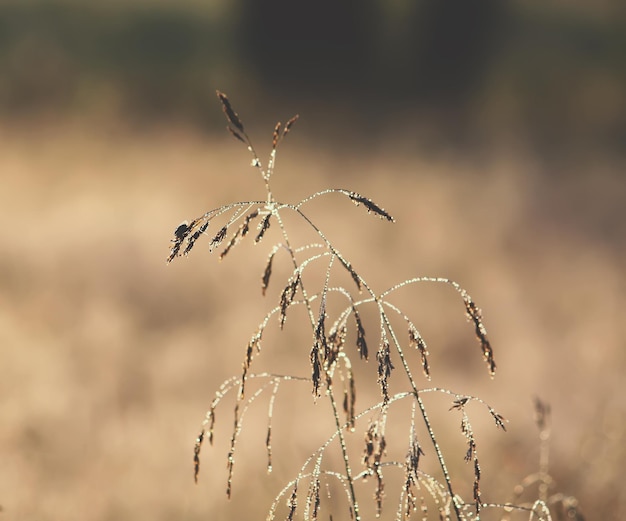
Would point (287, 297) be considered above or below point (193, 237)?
below

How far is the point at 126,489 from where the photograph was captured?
2932 millimetres

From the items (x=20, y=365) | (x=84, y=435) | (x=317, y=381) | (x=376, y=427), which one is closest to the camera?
(x=317, y=381)

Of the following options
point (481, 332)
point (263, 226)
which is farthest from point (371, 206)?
point (481, 332)

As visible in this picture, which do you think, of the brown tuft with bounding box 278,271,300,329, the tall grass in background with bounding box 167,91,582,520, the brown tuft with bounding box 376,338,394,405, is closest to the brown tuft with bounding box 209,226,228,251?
the tall grass in background with bounding box 167,91,582,520

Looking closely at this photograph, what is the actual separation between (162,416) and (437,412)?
161cm

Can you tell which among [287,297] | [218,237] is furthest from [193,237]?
[287,297]

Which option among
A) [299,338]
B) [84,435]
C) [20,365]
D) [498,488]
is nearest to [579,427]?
[498,488]

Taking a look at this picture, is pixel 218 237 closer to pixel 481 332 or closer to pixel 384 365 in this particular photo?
pixel 384 365

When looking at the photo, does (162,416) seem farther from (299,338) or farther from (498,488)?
(498,488)

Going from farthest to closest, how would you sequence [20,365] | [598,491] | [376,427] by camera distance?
[20,365] < [598,491] < [376,427]

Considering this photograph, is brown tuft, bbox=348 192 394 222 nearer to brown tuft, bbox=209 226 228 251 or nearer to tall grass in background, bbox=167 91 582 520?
tall grass in background, bbox=167 91 582 520

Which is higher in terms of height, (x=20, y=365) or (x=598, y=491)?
(x=20, y=365)

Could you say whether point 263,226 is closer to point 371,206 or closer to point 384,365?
point 371,206

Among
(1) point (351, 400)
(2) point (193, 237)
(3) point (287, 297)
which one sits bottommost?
(1) point (351, 400)
